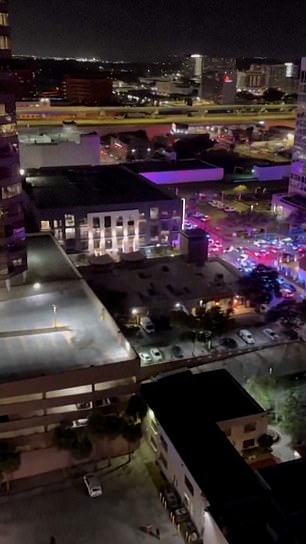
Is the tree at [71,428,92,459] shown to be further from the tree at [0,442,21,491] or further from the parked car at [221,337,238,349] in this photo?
the parked car at [221,337,238,349]

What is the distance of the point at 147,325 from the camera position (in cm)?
1317

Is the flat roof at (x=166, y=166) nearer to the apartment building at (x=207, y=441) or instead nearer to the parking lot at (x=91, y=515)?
the apartment building at (x=207, y=441)

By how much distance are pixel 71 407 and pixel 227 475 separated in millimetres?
2657

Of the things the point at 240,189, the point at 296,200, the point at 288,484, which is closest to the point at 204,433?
the point at 288,484

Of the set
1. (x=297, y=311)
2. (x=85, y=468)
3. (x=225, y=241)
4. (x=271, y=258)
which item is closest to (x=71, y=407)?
(x=85, y=468)

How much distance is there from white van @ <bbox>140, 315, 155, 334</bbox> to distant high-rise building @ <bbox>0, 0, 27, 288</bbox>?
292 centimetres

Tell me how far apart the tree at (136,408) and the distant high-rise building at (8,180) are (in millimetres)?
4014

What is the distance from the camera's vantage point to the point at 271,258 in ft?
61.1

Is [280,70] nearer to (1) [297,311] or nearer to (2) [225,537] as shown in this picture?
(1) [297,311]

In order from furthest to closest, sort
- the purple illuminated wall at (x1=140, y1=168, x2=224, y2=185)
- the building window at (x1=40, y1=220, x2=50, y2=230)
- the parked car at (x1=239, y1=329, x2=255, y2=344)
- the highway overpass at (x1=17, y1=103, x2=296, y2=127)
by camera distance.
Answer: the highway overpass at (x1=17, y1=103, x2=296, y2=127) → the purple illuminated wall at (x1=140, y1=168, x2=224, y2=185) → the building window at (x1=40, y1=220, x2=50, y2=230) → the parked car at (x1=239, y1=329, x2=255, y2=344)

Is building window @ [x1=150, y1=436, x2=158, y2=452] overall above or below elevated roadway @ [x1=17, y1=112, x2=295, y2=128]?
below

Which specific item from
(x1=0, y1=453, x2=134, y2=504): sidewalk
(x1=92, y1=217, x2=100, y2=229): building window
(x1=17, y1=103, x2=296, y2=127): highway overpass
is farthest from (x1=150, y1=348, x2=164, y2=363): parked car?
→ (x1=17, y1=103, x2=296, y2=127): highway overpass

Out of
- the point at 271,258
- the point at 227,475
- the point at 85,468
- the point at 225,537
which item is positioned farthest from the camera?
the point at 271,258

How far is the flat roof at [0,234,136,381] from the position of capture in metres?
9.64
